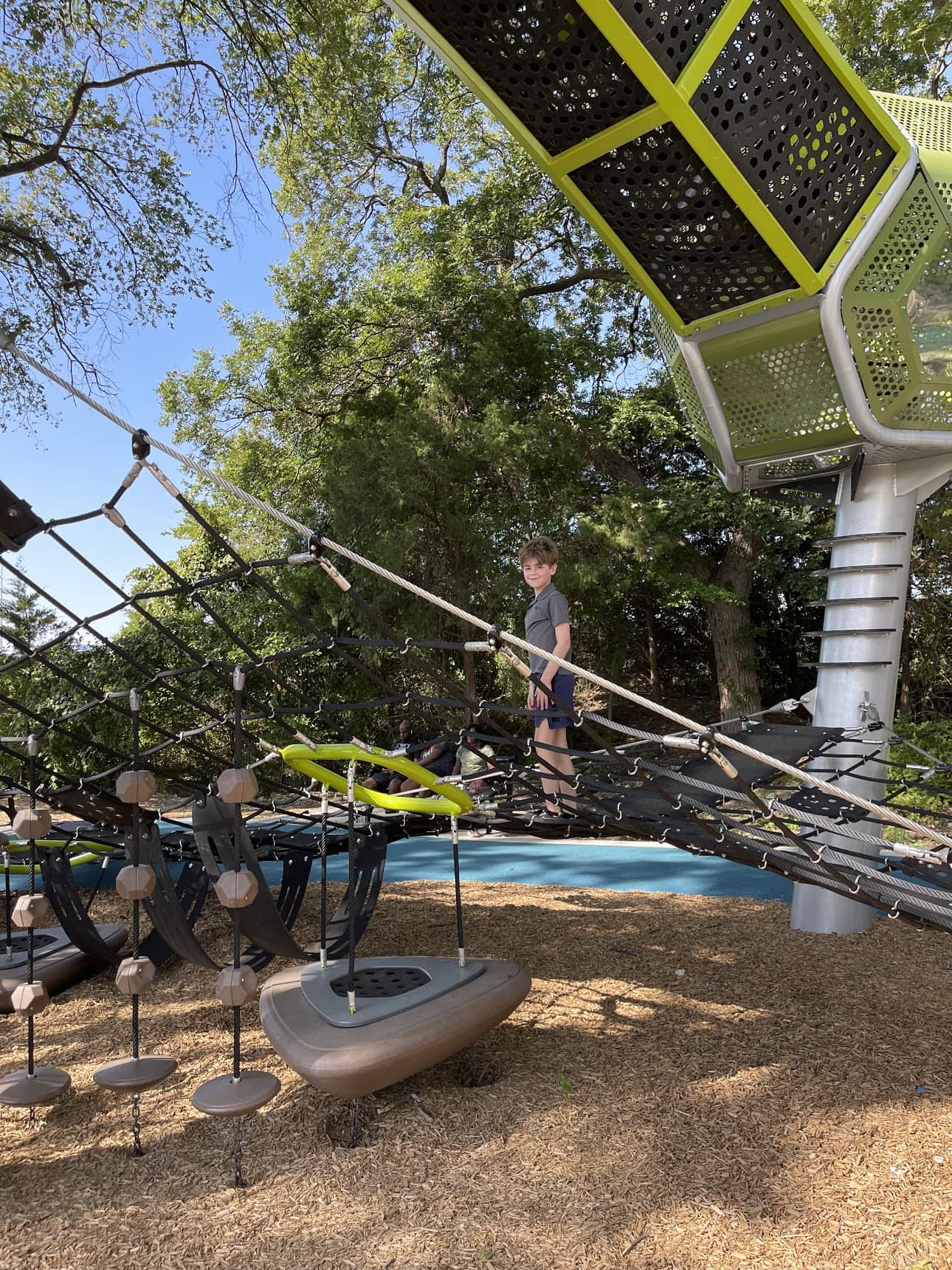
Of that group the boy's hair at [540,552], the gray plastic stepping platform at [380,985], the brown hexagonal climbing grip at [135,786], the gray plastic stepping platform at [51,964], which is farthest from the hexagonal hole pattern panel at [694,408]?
the gray plastic stepping platform at [51,964]

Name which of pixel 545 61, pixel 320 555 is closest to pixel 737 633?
pixel 545 61

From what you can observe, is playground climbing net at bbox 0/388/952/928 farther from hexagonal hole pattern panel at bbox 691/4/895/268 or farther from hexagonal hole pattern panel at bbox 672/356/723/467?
hexagonal hole pattern panel at bbox 691/4/895/268

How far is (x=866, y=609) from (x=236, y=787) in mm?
3207

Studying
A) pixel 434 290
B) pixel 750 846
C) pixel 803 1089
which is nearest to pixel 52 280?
pixel 434 290

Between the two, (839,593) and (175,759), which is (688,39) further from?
(175,759)

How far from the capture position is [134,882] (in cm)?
262

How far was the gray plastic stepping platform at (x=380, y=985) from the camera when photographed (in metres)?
2.79

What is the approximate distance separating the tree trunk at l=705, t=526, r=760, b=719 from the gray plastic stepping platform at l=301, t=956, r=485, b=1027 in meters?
9.63

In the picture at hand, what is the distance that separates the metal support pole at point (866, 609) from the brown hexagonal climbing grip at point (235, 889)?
114 inches

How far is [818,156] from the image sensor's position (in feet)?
11.3

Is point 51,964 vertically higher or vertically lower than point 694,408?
lower

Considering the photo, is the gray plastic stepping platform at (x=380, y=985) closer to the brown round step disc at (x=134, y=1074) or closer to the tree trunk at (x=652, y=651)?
the brown round step disc at (x=134, y=1074)

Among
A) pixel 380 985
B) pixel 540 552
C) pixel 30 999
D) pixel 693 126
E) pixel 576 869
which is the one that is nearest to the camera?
pixel 30 999

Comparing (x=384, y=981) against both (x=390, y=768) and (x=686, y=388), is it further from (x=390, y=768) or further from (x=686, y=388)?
(x=686, y=388)
